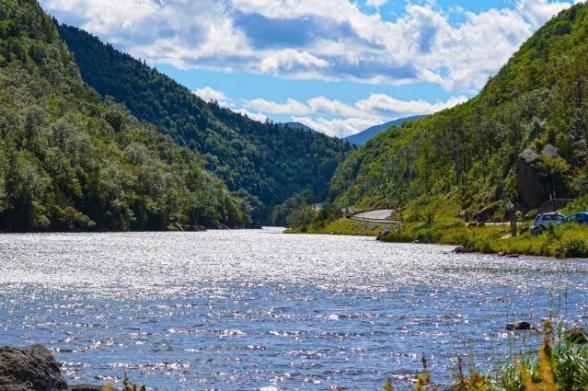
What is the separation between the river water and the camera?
33.3 m

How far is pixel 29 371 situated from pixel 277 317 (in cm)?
2717

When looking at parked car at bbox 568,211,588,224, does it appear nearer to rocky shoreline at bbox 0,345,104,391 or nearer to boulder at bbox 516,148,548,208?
boulder at bbox 516,148,548,208

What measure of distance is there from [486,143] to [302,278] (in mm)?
130663

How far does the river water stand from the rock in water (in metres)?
7.38

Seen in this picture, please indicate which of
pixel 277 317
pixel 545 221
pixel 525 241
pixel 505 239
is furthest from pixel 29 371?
pixel 545 221

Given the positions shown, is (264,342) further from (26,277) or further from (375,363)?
(26,277)

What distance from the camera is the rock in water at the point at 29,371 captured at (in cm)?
2158

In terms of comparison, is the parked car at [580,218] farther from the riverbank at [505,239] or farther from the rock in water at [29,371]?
the rock in water at [29,371]

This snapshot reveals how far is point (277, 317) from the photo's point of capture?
160 feet

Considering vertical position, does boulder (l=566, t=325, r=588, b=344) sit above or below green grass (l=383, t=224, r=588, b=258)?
below

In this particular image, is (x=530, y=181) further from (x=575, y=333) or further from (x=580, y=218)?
(x=575, y=333)

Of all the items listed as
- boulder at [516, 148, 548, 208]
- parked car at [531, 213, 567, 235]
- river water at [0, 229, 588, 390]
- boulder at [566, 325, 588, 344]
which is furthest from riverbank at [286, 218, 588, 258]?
boulder at [566, 325, 588, 344]

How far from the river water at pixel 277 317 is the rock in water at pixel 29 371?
738cm

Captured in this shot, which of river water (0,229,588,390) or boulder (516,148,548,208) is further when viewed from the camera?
boulder (516,148,548,208)
